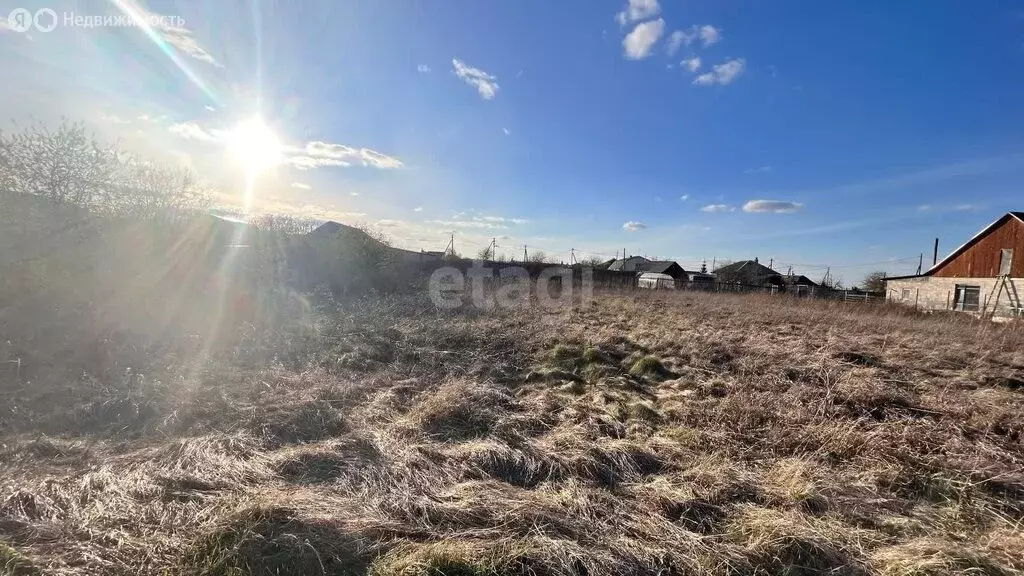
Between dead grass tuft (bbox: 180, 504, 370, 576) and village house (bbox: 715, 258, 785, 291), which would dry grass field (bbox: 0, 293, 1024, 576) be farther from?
village house (bbox: 715, 258, 785, 291)

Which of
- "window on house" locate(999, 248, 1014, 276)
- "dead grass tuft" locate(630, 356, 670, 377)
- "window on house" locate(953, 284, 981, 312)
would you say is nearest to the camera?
"dead grass tuft" locate(630, 356, 670, 377)

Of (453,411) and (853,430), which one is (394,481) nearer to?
(453,411)

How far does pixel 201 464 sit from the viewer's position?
2.80 m

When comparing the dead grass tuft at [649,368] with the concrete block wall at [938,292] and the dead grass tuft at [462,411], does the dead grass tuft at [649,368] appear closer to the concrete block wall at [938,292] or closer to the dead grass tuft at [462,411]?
the dead grass tuft at [462,411]

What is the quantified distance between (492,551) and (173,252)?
451 inches

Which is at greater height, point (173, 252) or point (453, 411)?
point (173, 252)

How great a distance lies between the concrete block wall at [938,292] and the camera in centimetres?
1609

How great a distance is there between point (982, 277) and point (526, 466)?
83.5 feet

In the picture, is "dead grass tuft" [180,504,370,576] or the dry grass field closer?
"dead grass tuft" [180,504,370,576]

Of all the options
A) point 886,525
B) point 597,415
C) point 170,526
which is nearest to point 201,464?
point 170,526

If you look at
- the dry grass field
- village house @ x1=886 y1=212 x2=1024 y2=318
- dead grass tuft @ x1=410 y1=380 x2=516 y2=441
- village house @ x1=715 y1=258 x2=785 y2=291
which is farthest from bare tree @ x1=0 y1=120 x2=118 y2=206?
village house @ x1=715 y1=258 x2=785 y2=291

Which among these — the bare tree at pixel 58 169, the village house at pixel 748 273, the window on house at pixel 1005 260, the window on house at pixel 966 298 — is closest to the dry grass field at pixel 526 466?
the bare tree at pixel 58 169

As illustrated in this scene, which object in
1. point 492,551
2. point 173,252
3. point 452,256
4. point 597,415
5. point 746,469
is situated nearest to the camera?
point 492,551

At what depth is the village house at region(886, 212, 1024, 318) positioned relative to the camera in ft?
52.7
